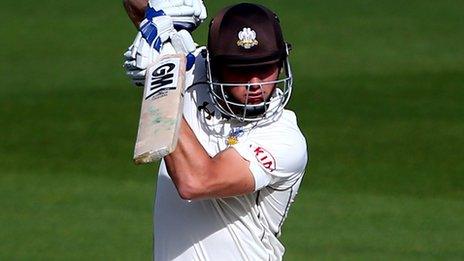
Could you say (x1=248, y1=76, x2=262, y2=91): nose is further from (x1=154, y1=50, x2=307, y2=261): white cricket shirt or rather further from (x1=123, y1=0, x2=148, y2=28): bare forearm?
(x1=123, y1=0, x2=148, y2=28): bare forearm

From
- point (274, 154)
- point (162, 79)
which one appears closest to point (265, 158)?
point (274, 154)

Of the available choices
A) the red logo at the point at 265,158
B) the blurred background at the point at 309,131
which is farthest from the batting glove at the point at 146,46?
the blurred background at the point at 309,131

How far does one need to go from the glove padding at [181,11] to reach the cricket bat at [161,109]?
0.90ft

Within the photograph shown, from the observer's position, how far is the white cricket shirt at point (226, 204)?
421 centimetres

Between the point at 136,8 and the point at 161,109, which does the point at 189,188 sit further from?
the point at 136,8

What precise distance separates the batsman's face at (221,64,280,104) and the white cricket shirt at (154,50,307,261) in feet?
0.59

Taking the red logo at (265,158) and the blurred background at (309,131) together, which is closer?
the red logo at (265,158)

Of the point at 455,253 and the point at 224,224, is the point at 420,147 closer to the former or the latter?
the point at 455,253

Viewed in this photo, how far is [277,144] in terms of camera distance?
4176mm

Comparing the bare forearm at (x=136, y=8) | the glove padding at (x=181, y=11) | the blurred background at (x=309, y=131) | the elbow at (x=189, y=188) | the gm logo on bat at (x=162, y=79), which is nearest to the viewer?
the gm logo on bat at (x=162, y=79)

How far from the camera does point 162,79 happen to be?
3.79m

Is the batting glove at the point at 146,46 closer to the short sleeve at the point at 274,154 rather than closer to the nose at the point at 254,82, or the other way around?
the nose at the point at 254,82

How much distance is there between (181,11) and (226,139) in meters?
0.49

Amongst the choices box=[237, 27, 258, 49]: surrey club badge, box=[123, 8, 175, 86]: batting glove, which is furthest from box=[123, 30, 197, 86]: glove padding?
box=[237, 27, 258, 49]: surrey club badge
